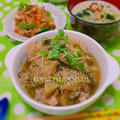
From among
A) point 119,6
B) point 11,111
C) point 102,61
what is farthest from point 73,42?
point 119,6

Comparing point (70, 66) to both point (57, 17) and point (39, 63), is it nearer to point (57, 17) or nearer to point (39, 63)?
point (39, 63)

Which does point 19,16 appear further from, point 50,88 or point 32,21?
point 50,88

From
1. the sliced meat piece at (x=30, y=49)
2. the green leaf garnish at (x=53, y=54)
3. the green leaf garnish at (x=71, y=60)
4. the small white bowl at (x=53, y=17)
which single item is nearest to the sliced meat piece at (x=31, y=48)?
the sliced meat piece at (x=30, y=49)

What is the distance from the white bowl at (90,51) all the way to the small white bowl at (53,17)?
0.40 m

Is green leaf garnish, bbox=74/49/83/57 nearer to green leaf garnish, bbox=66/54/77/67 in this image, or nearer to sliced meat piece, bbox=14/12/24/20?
green leaf garnish, bbox=66/54/77/67

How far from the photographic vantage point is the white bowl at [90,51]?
1032 millimetres

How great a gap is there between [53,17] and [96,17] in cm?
50

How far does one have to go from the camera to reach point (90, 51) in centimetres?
142

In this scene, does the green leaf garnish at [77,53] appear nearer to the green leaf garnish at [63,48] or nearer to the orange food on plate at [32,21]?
the green leaf garnish at [63,48]

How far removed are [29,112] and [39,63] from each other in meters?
0.35

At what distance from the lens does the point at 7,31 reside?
1759 mm

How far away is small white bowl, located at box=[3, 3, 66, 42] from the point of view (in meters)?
1.74

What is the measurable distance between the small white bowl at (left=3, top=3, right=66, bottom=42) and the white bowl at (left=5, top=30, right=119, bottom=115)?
40 cm

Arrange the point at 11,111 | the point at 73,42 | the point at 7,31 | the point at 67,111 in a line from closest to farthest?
the point at 67,111, the point at 11,111, the point at 73,42, the point at 7,31
